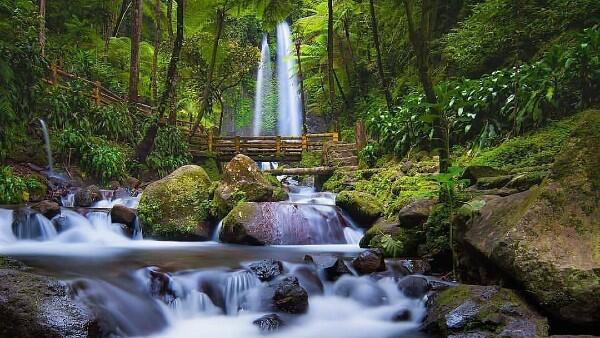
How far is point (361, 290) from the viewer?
5.53 metres

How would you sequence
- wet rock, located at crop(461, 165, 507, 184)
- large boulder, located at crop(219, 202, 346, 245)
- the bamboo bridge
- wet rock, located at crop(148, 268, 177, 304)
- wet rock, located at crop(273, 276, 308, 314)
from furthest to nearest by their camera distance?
the bamboo bridge
large boulder, located at crop(219, 202, 346, 245)
wet rock, located at crop(461, 165, 507, 184)
wet rock, located at crop(148, 268, 177, 304)
wet rock, located at crop(273, 276, 308, 314)

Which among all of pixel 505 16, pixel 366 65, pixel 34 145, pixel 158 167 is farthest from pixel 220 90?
pixel 505 16

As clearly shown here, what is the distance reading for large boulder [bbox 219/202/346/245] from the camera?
834 centimetres

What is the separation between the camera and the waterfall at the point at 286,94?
33.0m

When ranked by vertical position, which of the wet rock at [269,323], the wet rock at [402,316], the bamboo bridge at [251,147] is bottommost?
the wet rock at [402,316]

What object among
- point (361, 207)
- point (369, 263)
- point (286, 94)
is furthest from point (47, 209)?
point (286, 94)

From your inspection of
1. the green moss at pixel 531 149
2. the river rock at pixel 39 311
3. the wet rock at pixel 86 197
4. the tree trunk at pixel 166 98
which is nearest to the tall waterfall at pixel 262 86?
the tree trunk at pixel 166 98

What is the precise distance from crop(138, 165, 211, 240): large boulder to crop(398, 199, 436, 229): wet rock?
12.8 feet

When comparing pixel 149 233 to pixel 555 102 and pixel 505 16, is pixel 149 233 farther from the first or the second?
pixel 505 16

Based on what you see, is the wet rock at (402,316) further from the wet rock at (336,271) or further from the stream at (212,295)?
the wet rock at (336,271)

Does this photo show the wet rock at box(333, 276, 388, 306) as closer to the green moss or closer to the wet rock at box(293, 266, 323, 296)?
the wet rock at box(293, 266, 323, 296)

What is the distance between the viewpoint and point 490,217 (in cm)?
493

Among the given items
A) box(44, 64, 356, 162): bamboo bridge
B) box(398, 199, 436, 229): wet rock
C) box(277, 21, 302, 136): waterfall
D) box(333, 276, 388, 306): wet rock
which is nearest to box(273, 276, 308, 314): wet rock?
box(333, 276, 388, 306): wet rock

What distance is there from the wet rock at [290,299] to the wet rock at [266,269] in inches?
14.0
